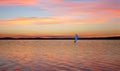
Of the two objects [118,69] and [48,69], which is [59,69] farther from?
[118,69]

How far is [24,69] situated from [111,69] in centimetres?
1105

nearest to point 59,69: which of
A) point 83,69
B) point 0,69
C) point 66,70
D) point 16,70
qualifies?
Answer: point 66,70

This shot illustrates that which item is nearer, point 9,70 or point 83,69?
point 9,70

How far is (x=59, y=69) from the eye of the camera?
25.6 m

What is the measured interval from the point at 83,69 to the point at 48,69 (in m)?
4.46

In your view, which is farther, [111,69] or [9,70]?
[111,69]

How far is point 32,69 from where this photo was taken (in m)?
25.7

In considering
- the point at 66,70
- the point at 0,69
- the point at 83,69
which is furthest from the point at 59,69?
the point at 0,69

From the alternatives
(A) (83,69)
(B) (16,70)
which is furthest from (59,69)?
(B) (16,70)

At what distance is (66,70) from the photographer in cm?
2484

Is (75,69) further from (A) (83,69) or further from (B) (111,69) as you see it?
(B) (111,69)

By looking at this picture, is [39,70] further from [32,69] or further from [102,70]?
[102,70]

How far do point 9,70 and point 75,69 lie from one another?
8.20 m

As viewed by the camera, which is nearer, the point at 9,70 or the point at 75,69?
the point at 9,70
